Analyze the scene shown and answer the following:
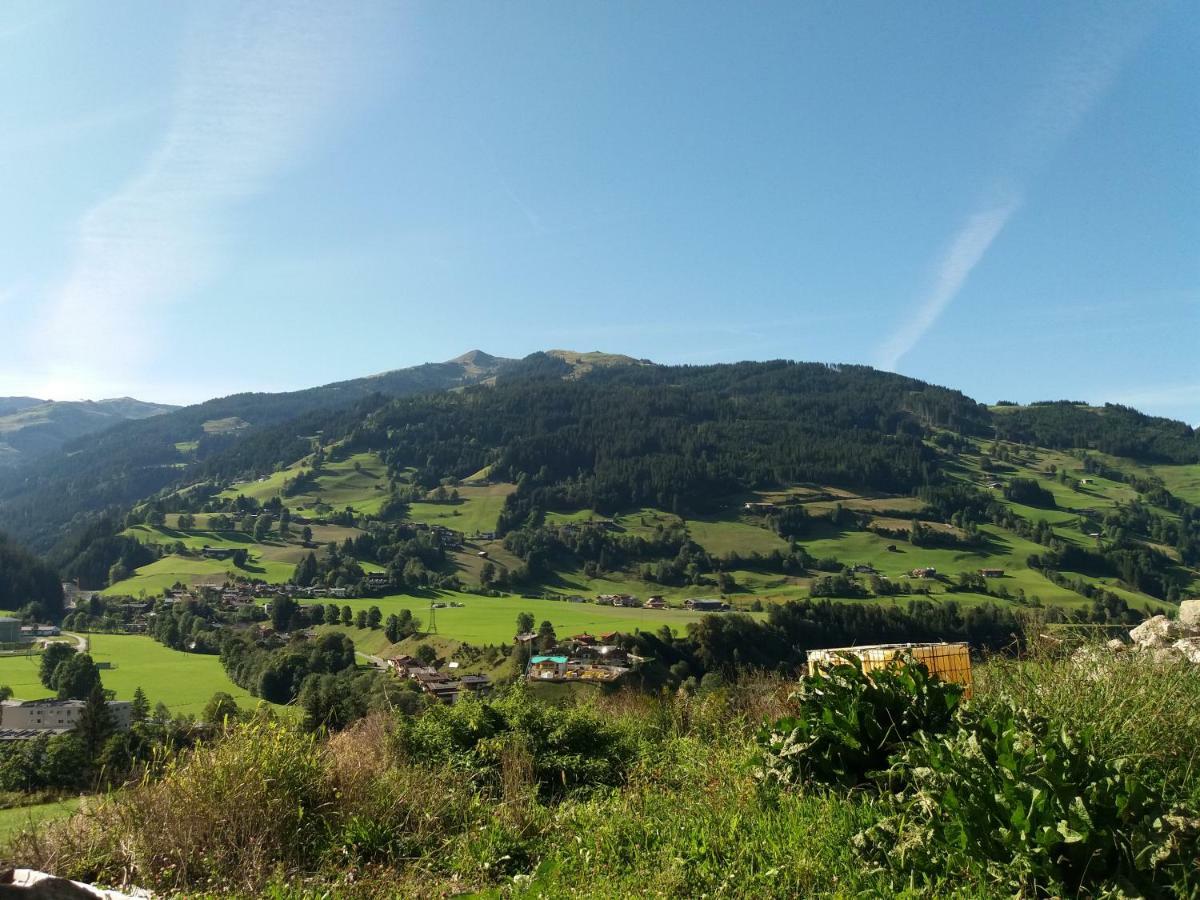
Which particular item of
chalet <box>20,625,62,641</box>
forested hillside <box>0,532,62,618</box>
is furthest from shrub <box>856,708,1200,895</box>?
forested hillside <box>0,532,62,618</box>

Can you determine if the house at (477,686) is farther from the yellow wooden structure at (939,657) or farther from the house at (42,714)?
the house at (42,714)

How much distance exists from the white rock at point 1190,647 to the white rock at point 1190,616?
518mm

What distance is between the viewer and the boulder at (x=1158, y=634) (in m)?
8.46

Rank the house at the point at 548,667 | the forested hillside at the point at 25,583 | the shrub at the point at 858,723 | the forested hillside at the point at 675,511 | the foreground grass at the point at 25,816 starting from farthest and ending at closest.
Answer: the forested hillside at the point at 675,511 → the forested hillside at the point at 25,583 → the house at the point at 548,667 → the foreground grass at the point at 25,816 → the shrub at the point at 858,723

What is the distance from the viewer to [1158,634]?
27.8ft

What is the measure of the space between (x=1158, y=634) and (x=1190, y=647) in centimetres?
65

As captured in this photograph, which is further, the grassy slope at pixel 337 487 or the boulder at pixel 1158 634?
the grassy slope at pixel 337 487

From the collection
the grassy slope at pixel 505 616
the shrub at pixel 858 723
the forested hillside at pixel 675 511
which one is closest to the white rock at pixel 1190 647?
the shrub at pixel 858 723

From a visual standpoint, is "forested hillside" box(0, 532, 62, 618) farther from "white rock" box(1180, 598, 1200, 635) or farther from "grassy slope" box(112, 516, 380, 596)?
"white rock" box(1180, 598, 1200, 635)

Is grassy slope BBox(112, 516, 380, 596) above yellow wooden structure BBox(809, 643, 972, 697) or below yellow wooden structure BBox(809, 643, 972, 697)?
below

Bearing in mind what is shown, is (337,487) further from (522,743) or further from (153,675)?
(522,743)

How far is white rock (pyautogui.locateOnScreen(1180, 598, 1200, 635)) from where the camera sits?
898 centimetres

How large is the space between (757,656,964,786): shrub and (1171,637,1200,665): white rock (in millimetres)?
3231

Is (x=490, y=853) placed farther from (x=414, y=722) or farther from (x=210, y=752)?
(x=414, y=722)
